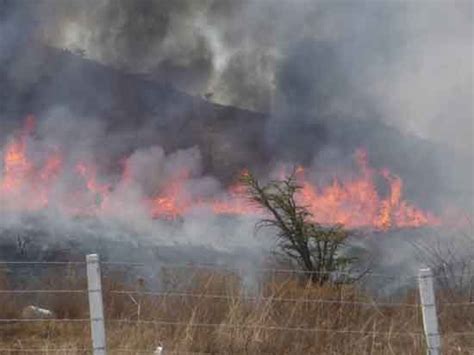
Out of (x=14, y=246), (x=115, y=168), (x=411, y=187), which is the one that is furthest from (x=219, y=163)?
(x=14, y=246)

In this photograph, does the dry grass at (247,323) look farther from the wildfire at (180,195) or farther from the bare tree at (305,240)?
the wildfire at (180,195)

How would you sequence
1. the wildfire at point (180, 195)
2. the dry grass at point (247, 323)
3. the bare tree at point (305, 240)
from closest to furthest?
the dry grass at point (247, 323) → the bare tree at point (305, 240) → the wildfire at point (180, 195)

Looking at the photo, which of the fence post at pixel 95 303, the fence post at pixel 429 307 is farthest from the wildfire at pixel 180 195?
the fence post at pixel 95 303

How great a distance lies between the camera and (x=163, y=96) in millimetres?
51062

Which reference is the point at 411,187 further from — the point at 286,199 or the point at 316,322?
the point at 316,322

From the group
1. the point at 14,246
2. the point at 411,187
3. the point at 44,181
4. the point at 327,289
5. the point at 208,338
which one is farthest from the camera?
the point at 411,187

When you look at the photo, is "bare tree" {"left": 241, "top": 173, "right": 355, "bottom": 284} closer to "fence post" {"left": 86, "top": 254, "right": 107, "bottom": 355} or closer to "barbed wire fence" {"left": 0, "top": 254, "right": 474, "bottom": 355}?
"barbed wire fence" {"left": 0, "top": 254, "right": 474, "bottom": 355}

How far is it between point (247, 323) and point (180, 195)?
33.3m

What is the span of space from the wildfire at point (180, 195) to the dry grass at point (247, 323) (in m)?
22.4

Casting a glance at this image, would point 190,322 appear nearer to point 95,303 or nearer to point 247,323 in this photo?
point 247,323

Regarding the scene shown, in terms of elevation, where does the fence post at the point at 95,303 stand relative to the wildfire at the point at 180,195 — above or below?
below

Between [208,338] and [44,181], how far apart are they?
29.7 metres

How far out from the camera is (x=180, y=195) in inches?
1654

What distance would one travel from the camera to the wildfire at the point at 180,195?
35.6m
